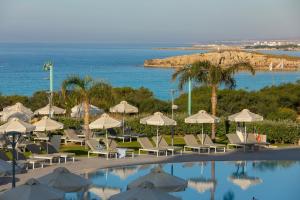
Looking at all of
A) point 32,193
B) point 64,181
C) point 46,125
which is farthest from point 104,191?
point 46,125

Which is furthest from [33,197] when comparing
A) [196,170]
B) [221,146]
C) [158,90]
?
[158,90]

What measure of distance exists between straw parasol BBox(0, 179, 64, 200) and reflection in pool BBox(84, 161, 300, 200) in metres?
3.10

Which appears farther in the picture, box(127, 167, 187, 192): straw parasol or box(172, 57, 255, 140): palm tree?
box(172, 57, 255, 140): palm tree

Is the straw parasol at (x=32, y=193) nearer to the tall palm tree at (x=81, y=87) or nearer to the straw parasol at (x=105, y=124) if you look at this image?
the straw parasol at (x=105, y=124)

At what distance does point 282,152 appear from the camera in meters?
19.4

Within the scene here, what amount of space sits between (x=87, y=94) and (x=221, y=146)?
4.66m

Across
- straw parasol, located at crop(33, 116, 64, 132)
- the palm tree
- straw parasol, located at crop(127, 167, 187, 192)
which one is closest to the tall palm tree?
straw parasol, located at crop(33, 116, 64, 132)

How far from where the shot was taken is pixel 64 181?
37.4 feet

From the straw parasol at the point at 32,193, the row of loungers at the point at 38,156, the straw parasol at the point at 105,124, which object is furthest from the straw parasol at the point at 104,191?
the straw parasol at the point at 105,124

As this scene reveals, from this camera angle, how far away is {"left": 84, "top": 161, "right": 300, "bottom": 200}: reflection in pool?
13562 mm

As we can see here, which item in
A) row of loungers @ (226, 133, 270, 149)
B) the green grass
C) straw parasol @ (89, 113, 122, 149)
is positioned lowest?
the green grass

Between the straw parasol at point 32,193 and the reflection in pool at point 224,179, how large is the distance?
3.10 meters

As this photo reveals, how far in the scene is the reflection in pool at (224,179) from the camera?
44.5ft

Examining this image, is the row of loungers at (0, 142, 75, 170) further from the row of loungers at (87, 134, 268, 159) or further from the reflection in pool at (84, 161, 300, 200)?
the reflection in pool at (84, 161, 300, 200)
